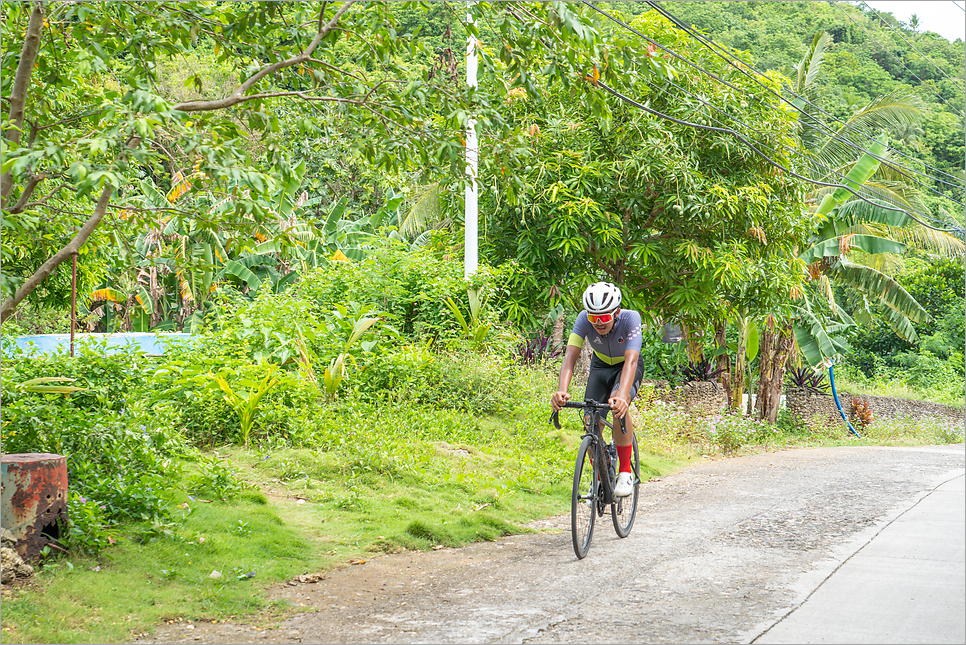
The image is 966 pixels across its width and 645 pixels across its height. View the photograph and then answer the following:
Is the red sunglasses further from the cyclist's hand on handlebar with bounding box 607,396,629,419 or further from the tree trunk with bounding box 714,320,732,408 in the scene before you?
the tree trunk with bounding box 714,320,732,408

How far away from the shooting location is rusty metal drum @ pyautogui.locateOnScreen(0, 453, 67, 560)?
5.00m

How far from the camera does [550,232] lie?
38.0 ft

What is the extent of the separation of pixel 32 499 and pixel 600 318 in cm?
410

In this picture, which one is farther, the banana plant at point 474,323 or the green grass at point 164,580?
the banana plant at point 474,323

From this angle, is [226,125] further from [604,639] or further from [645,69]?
[604,639]

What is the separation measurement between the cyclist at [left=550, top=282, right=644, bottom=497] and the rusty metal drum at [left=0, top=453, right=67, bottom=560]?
3.39 metres

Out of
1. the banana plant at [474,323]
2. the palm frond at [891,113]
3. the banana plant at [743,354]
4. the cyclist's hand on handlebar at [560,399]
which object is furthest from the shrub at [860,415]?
the cyclist's hand on handlebar at [560,399]

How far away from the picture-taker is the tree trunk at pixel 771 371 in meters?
19.1

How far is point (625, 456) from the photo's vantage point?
669cm

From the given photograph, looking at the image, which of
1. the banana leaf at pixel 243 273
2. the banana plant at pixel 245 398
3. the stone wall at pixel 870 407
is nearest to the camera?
the banana plant at pixel 245 398

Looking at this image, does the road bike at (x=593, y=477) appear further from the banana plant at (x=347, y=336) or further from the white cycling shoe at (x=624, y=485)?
the banana plant at (x=347, y=336)

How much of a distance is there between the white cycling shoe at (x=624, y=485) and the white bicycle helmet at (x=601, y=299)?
4.39ft

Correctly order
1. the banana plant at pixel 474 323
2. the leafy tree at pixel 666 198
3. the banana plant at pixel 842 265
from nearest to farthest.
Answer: the leafy tree at pixel 666 198, the banana plant at pixel 474 323, the banana plant at pixel 842 265

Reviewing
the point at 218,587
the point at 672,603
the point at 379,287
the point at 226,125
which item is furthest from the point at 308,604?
the point at 379,287
